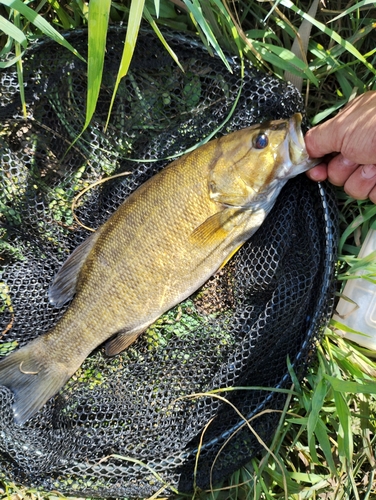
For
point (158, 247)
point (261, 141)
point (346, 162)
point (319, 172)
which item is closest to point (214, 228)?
point (158, 247)

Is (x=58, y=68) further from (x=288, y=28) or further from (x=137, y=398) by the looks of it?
(x=137, y=398)

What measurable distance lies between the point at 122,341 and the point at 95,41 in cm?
153

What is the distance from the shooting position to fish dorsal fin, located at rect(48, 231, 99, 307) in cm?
257

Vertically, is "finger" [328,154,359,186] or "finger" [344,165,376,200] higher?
"finger" [328,154,359,186]

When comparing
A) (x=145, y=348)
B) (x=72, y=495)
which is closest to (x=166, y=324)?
(x=145, y=348)

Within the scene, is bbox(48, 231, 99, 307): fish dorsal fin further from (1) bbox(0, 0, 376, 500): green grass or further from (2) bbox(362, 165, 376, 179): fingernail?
(2) bbox(362, 165, 376, 179): fingernail

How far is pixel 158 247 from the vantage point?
2436 millimetres

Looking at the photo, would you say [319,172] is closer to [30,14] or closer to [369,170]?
[369,170]

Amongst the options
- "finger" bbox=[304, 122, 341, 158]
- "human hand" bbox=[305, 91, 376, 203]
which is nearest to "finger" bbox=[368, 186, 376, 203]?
"human hand" bbox=[305, 91, 376, 203]

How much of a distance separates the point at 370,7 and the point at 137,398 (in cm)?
239

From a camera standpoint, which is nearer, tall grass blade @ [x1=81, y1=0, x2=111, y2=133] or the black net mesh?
tall grass blade @ [x1=81, y1=0, x2=111, y2=133]

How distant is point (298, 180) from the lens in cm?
246

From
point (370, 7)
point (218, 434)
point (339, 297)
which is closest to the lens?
point (370, 7)

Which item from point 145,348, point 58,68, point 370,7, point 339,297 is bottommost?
point 339,297
